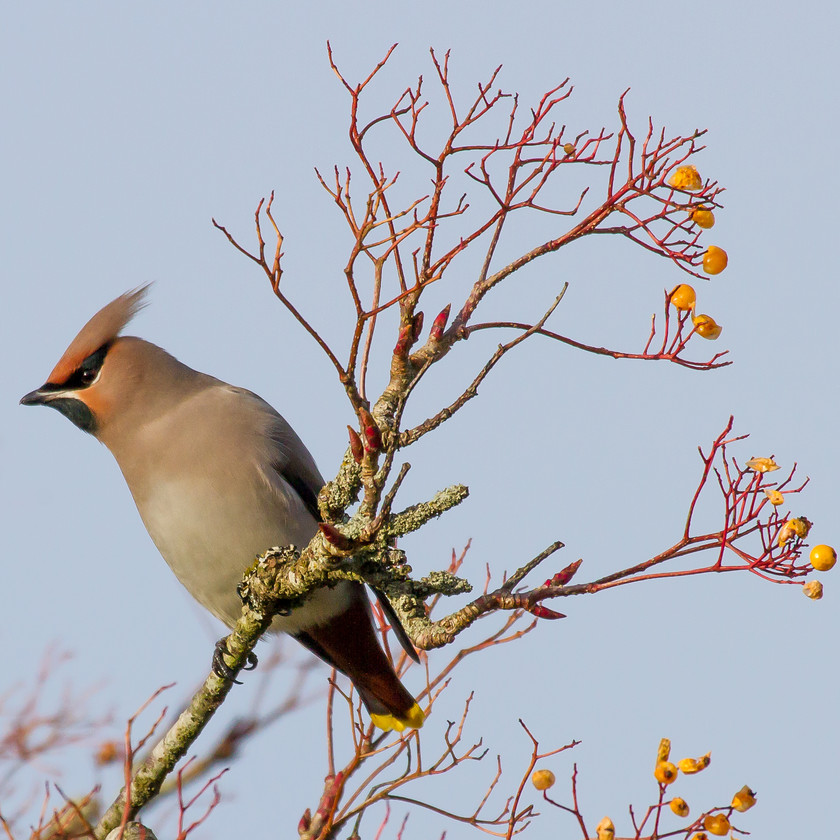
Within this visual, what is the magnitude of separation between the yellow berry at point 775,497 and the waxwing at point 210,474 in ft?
5.63

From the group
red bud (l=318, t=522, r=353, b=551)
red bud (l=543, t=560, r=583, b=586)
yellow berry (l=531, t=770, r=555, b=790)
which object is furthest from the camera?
yellow berry (l=531, t=770, r=555, b=790)

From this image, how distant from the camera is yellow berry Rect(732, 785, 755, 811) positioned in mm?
2801

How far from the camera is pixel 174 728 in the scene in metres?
3.82

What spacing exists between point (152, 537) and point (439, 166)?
2400mm

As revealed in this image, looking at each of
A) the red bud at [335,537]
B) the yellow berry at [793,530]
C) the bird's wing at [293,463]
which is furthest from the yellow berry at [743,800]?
the bird's wing at [293,463]

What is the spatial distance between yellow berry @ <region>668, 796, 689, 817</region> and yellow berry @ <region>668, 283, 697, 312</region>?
48.7 inches

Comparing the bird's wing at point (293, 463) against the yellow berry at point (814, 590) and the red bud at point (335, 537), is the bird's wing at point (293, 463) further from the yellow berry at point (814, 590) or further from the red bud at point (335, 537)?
the yellow berry at point (814, 590)

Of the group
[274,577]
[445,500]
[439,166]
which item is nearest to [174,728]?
[274,577]

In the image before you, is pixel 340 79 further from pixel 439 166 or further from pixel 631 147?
pixel 631 147

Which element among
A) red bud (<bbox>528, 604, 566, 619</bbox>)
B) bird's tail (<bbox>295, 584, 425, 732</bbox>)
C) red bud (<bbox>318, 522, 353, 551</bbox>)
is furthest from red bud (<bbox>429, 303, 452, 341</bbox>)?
bird's tail (<bbox>295, 584, 425, 732</bbox>)

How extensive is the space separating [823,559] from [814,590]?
7cm

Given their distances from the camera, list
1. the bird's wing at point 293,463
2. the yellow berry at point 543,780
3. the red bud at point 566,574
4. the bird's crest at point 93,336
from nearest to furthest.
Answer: the red bud at point 566,574
the yellow berry at point 543,780
the bird's wing at point 293,463
the bird's crest at point 93,336

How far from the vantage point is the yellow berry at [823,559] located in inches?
97.3

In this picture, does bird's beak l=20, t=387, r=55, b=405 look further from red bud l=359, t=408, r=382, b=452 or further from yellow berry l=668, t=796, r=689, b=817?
yellow berry l=668, t=796, r=689, b=817
